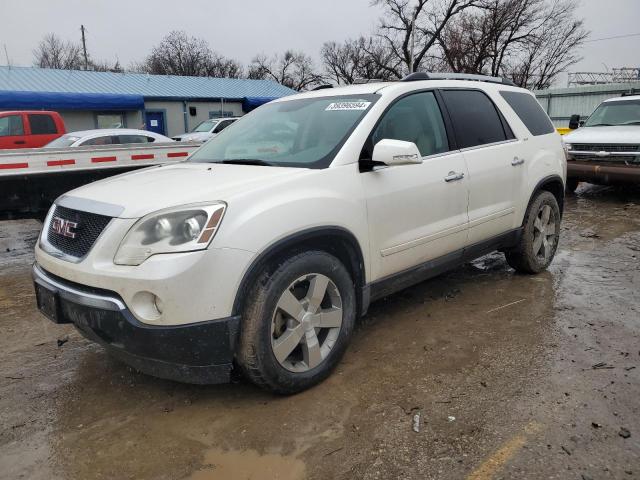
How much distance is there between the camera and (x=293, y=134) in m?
3.67

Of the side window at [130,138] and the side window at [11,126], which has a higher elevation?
the side window at [11,126]

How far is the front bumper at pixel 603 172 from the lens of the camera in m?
8.74

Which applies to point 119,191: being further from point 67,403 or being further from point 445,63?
point 445,63

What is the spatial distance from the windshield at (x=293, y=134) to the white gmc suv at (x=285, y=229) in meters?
0.02

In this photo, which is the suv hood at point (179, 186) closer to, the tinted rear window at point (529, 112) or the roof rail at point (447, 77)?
the roof rail at point (447, 77)

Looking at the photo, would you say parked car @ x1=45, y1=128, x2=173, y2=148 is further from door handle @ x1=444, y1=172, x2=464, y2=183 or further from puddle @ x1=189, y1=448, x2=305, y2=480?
puddle @ x1=189, y1=448, x2=305, y2=480

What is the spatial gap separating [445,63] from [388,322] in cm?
3303

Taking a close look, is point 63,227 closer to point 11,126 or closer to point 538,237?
point 538,237

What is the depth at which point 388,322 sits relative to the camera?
4.07m

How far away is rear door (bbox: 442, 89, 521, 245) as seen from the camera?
4.06 metres

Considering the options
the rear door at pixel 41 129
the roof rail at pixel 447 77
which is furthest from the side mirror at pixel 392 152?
the rear door at pixel 41 129

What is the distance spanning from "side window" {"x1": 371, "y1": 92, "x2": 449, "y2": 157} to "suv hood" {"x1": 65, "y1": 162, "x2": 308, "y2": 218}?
2.74ft

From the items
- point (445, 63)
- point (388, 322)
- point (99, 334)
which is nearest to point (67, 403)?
point (99, 334)

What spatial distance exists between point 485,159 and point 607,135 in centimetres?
656
